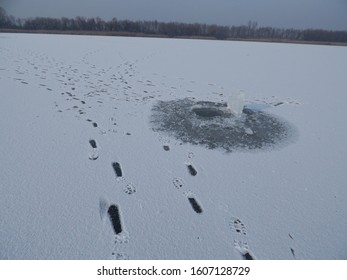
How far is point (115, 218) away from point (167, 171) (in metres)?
1.10

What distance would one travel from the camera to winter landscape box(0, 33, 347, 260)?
8.25ft

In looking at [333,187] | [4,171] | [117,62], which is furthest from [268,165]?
[117,62]

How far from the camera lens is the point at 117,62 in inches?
407

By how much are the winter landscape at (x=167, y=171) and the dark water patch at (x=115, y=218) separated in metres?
0.02

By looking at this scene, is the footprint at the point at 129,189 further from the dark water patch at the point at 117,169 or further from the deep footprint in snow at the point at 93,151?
the deep footprint in snow at the point at 93,151

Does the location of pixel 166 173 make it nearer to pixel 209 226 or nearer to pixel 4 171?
pixel 209 226

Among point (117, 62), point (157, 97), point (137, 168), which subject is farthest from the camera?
point (117, 62)

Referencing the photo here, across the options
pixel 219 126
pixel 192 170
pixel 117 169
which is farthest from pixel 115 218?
pixel 219 126

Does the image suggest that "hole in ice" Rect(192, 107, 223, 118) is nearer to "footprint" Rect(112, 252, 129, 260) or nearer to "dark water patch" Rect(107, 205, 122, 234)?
"dark water patch" Rect(107, 205, 122, 234)

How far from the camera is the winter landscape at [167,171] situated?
2.51 meters

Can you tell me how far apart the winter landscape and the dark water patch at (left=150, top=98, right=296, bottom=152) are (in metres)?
0.04

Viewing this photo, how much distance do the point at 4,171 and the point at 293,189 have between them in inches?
157

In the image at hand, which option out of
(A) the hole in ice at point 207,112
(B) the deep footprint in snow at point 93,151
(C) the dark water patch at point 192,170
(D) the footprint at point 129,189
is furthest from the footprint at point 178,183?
(A) the hole in ice at point 207,112

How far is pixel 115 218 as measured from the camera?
2.72m
